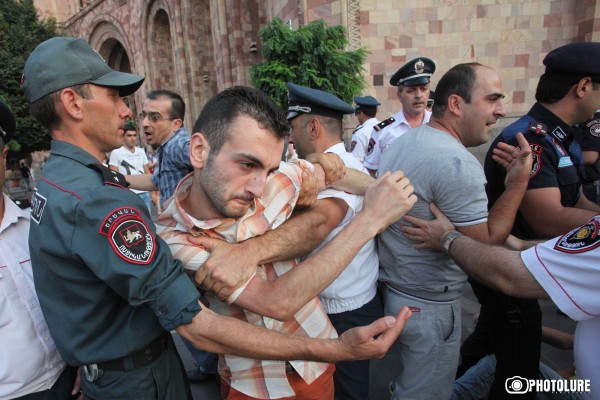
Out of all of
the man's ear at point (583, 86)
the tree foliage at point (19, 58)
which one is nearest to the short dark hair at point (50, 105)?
the man's ear at point (583, 86)

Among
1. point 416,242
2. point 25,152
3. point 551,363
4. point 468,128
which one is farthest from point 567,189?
point 25,152

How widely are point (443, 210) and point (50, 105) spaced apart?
6.01 feet

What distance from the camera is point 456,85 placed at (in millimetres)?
2029

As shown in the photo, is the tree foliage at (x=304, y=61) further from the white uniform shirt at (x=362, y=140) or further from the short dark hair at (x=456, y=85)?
the short dark hair at (x=456, y=85)

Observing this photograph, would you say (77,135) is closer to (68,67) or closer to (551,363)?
(68,67)

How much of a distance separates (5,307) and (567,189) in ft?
9.63

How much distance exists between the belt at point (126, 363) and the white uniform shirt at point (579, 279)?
59.3 inches

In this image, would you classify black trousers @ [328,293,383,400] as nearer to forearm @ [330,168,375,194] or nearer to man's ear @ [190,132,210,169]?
forearm @ [330,168,375,194]

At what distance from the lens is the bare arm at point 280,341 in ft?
3.52

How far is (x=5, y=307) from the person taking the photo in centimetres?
138

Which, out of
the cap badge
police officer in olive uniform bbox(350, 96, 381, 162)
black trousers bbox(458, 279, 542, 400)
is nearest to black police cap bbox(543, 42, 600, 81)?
black trousers bbox(458, 279, 542, 400)

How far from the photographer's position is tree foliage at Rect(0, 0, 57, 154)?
1566 cm

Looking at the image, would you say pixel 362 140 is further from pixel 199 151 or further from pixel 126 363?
pixel 126 363

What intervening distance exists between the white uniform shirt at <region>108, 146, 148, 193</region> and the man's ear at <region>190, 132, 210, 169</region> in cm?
505
